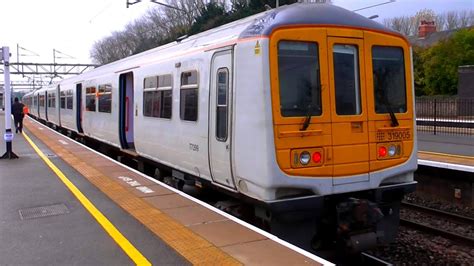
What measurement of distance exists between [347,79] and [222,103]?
1657mm

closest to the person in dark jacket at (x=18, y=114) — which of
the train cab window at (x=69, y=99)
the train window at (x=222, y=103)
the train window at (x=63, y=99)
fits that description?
the train window at (x=63, y=99)

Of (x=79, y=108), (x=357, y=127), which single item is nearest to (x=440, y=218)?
(x=357, y=127)

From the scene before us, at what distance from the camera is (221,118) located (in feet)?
21.5

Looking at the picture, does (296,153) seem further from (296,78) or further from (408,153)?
(408,153)

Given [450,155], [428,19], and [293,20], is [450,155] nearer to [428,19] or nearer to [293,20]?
[293,20]

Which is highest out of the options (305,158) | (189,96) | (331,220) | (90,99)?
(90,99)

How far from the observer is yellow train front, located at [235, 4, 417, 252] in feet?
18.5

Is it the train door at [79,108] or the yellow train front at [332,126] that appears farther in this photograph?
the train door at [79,108]

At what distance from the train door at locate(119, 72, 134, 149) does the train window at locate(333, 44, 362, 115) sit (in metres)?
7.16

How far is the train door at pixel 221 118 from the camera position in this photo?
627 cm

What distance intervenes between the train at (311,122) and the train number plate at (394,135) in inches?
0.6

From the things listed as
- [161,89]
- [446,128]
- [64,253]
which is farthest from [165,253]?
[446,128]

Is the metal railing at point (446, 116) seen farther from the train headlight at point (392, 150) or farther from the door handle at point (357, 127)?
the door handle at point (357, 127)

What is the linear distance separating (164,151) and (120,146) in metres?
3.89
